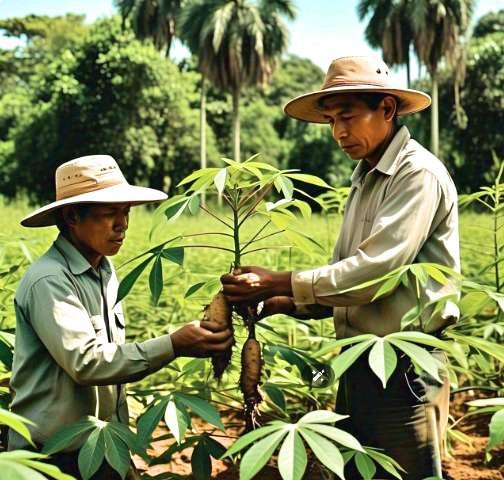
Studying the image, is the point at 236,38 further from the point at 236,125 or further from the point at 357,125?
the point at 357,125

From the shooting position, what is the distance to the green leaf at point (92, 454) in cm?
147

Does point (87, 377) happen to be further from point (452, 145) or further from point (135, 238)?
point (452, 145)

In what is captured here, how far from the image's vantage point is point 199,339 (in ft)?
5.57

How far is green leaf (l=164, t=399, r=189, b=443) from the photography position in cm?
154

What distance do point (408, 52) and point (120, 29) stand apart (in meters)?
9.00

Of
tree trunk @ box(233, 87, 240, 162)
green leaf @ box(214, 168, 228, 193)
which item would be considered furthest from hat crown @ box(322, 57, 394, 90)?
tree trunk @ box(233, 87, 240, 162)

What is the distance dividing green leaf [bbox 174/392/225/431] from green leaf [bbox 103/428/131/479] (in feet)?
0.47

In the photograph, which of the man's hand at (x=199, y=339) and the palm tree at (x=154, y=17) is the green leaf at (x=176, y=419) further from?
the palm tree at (x=154, y=17)

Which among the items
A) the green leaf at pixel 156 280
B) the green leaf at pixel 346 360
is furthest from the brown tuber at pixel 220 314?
the green leaf at pixel 346 360

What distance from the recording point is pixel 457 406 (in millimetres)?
3604

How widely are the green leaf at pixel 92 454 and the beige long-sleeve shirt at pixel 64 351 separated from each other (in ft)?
0.40

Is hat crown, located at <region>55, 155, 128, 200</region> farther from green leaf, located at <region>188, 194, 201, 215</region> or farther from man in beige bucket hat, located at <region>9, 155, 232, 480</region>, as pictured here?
green leaf, located at <region>188, 194, 201, 215</region>

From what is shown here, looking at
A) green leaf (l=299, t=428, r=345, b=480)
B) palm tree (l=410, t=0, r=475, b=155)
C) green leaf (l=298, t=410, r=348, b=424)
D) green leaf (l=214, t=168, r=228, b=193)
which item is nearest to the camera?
green leaf (l=299, t=428, r=345, b=480)

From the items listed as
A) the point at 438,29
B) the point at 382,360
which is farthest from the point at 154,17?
the point at 382,360
